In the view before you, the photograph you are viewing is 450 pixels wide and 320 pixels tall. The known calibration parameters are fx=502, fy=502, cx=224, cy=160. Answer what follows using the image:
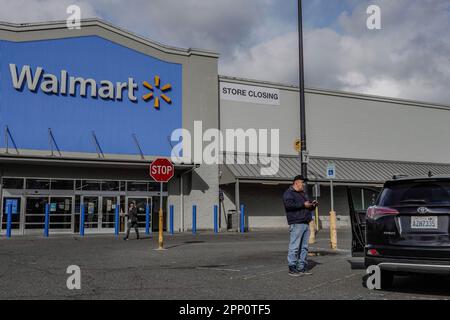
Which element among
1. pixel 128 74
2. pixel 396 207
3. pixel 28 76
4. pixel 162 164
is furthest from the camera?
pixel 128 74

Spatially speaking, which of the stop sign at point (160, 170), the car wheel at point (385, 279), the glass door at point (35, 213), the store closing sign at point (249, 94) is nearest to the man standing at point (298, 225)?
the car wheel at point (385, 279)

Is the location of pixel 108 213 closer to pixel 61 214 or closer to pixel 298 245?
pixel 61 214

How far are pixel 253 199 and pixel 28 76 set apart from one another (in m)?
14.5

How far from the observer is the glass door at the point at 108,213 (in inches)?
1057

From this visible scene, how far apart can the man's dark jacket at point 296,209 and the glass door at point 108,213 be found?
18885 millimetres

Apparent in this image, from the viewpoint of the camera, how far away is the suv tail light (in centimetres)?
734

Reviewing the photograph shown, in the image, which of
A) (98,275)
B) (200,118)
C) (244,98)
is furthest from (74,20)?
(98,275)

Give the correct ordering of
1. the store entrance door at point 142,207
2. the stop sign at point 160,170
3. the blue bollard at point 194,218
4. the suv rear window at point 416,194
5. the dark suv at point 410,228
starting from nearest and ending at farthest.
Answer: the dark suv at point 410,228
the suv rear window at point 416,194
the stop sign at point 160,170
the blue bollard at point 194,218
the store entrance door at point 142,207

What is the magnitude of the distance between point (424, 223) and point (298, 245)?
8.97ft

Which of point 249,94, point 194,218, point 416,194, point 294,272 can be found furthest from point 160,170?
point 249,94

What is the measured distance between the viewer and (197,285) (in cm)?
817

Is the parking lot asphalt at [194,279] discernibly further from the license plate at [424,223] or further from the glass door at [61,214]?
the glass door at [61,214]

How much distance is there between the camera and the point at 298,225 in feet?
30.6
